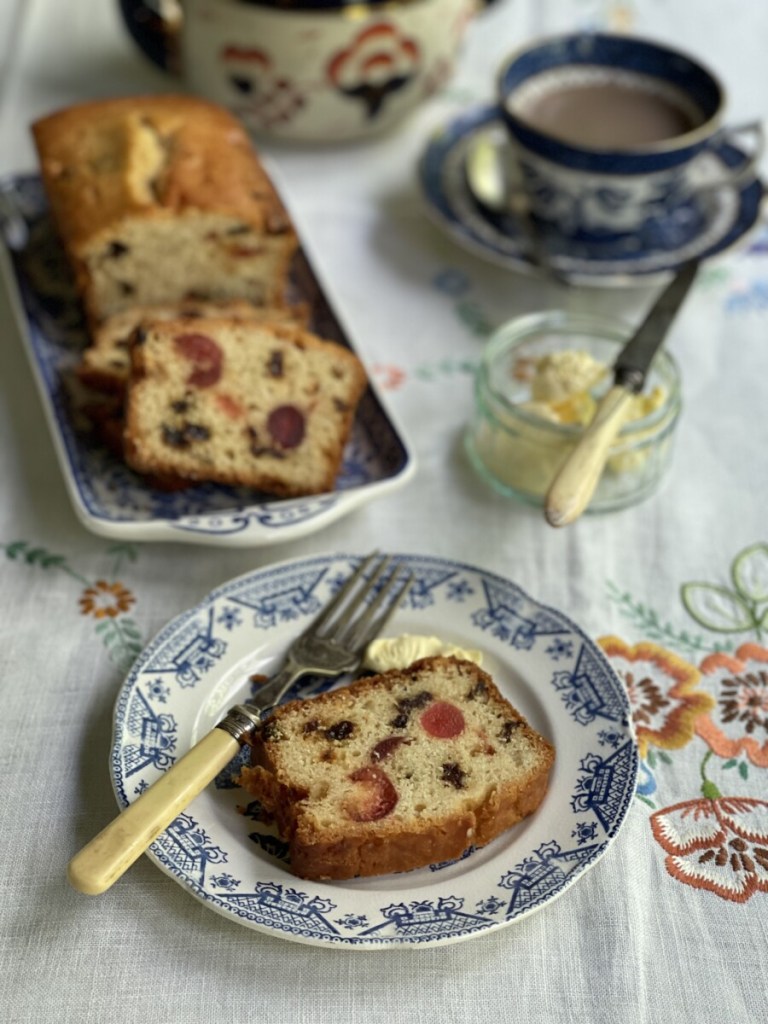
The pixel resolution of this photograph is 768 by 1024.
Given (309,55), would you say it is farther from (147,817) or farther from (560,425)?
(147,817)

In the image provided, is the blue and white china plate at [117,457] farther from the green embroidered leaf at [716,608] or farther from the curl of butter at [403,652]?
the green embroidered leaf at [716,608]

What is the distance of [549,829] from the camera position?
1488 millimetres

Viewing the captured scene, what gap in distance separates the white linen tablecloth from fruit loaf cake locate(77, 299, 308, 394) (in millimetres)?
153

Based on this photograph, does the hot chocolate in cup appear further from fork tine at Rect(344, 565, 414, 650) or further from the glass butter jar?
fork tine at Rect(344, 565, 414, 650)

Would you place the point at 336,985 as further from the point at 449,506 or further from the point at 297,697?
the point at 449,506

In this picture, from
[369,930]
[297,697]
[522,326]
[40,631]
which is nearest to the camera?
[369,930]

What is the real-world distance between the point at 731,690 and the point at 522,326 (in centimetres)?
84


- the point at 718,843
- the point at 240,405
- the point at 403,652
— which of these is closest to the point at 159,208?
the point at 240,405

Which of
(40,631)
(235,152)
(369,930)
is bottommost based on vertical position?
(40,631)

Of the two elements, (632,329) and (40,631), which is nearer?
(40,631)

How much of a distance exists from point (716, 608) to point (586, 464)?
0.33 m

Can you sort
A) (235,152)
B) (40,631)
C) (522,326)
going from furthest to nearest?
(235,152), (522,326), (40,631)

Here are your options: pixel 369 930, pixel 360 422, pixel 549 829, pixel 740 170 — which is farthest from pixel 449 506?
pixel 740 170

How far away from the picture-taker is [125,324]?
222cm
